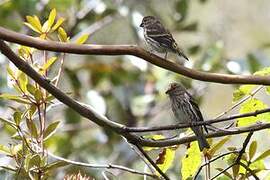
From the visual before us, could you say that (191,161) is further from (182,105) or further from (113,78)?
(113,78)

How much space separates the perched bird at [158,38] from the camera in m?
1.97

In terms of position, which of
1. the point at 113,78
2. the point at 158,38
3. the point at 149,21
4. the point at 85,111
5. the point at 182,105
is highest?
the point at 113,78

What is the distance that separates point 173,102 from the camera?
202 centimetres

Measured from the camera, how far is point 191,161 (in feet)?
5.05

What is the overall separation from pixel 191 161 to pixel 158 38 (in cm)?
57

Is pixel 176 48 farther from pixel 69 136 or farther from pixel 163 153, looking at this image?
pixel 69 136

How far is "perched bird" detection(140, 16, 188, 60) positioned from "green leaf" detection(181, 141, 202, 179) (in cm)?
43

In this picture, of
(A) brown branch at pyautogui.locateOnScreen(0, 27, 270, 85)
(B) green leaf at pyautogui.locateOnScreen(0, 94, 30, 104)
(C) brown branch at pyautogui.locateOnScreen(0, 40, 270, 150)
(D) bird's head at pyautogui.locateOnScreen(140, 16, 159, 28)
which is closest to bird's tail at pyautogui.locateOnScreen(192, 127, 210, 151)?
(C) brown branch at pyautogui.locateOnScreen(0, 40, 270, 150)

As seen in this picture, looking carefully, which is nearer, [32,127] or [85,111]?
[85,111]

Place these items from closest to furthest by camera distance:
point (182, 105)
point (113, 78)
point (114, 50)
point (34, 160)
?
point (114, 50) → point (34, 160) → point (182, 105) → point (113, 78)

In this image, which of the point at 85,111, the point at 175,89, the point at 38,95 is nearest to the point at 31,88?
the point at 38,95

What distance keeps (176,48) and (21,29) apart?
5.22 ft

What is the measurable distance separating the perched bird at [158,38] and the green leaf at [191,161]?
1.41 feet

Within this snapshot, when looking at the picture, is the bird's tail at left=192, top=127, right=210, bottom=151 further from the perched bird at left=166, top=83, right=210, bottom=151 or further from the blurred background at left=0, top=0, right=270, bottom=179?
the blurred background at left=0, top=0, right=270, bottom=179
